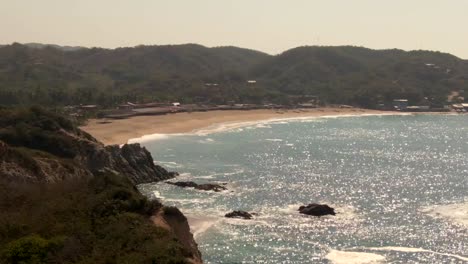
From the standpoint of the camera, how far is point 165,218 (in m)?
43.8

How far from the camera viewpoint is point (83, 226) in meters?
37.0

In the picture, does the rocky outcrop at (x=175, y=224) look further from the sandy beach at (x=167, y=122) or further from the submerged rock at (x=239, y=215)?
the sandy beach at (x=167, y=122)

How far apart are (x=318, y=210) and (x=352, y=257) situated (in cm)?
1476

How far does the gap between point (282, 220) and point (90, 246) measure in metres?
32.2

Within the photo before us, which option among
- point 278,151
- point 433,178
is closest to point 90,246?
point 433,178

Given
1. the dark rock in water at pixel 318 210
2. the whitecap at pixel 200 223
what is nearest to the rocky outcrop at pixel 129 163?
the whitecap at pixel 200 223

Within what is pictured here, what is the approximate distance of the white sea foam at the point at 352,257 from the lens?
165ft

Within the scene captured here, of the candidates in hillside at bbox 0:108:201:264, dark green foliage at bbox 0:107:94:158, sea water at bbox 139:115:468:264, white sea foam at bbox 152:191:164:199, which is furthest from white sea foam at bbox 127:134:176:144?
hillside at bbox 0:108:201:264

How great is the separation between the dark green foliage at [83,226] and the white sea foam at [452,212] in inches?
1448

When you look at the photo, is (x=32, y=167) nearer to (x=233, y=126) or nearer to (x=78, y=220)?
(x=78, y=220)

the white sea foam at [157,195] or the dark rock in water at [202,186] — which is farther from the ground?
the dark rock in water at [202,186]

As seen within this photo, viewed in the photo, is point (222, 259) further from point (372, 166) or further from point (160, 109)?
point (160, 109)

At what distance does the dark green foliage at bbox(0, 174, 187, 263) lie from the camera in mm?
32625

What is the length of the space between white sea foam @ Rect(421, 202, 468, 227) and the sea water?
0.12 meters
